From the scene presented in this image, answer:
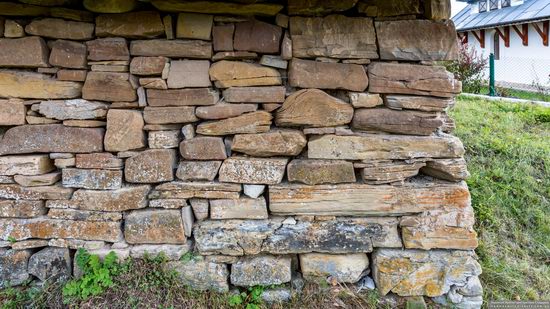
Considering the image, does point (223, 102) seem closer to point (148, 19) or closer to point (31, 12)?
point (148, 19)

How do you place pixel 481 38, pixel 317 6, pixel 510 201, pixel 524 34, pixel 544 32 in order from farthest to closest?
pixel 481 38, pixel 524 34, pixel 544 32, pixel 510 201, pixel 317 6

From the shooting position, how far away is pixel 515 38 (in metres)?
14.0

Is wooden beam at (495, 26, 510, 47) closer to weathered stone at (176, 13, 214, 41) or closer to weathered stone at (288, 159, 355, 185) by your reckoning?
weathered stone at (288, 159, 355, 185)

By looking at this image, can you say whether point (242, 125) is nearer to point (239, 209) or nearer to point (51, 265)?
point (239, 209)

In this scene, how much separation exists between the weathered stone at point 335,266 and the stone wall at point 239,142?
0.05 feet

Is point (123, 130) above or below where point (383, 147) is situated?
above

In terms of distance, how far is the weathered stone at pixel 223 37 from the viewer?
7.91ft

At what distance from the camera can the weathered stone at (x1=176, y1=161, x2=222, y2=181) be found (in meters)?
2.52

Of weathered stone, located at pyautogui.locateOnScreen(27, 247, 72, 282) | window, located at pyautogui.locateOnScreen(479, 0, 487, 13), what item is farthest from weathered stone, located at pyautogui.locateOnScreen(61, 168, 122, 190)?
window, located at pyautogui.locateOnScreen(479, 0, 487, 13)

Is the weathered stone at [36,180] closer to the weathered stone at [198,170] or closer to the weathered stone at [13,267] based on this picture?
the weathered stone at [13,267]

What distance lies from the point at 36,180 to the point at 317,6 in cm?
216

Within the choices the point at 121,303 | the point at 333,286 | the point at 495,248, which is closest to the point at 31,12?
the point at 121,303

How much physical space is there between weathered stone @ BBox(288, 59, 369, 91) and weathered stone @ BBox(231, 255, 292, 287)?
120 centimetres

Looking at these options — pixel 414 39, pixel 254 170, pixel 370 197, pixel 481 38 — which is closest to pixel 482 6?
pixel 481 38
